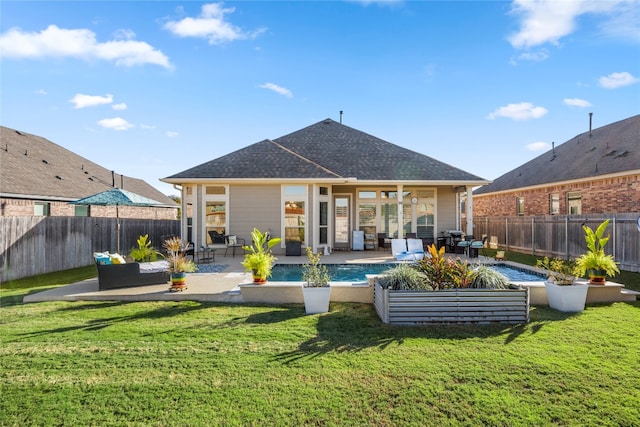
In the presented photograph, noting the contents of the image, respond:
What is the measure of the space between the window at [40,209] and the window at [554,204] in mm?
26095

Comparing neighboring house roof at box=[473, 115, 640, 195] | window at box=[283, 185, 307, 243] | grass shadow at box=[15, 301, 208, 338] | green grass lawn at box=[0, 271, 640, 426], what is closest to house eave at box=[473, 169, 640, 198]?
neighboring house roof at box=[473, 115, 640, 195]

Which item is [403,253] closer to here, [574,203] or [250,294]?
[250,294]

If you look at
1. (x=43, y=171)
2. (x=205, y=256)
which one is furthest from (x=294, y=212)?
(x=43, y=171)

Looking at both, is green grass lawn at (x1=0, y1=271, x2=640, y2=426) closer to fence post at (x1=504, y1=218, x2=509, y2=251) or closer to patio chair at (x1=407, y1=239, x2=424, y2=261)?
patio chair at (x1=407, y1=239, x2=424, y2=261)

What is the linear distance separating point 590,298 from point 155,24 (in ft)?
47.1

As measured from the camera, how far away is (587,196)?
16625mm

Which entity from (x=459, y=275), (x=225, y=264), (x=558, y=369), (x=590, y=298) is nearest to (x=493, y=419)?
(x=558, y=369)

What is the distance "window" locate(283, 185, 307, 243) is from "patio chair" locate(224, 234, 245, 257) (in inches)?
73.8

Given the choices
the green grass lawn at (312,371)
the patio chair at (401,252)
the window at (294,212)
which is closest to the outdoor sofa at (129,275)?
the green grass lawn at (312,371)

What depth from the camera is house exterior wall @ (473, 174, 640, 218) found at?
14.4m

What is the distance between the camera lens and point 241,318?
5.93 metres

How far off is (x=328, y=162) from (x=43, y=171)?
49.0 ft

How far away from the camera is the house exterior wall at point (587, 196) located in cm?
1444

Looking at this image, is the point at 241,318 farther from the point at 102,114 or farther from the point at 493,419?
the point at 102,114
